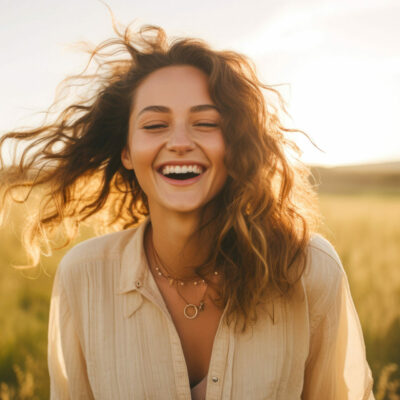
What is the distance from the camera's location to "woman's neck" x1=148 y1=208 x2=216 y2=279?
7.26 feet

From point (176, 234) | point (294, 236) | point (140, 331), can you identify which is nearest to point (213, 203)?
point (176, 234)

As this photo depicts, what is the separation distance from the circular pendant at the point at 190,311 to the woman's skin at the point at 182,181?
21 mm

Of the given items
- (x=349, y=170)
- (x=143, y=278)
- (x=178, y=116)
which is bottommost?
(x=349, y=170)

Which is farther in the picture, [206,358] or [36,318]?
[36,318]

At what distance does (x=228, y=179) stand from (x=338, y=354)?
1.04 metres

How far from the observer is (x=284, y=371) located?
6.82 ft

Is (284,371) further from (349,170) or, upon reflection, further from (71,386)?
(349,170)

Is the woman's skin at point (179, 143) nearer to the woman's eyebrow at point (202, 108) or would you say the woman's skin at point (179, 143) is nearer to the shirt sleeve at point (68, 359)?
the woman's eyebrow at point (202, 108)

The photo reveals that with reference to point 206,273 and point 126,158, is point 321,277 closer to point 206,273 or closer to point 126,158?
point 206,273

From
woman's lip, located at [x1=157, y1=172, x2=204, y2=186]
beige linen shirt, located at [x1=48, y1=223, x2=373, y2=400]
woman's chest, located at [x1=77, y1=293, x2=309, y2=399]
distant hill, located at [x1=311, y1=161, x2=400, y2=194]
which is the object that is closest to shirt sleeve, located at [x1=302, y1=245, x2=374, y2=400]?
beige linen shirt, located at [x1=48, y1=223, x2=373, y2=400]

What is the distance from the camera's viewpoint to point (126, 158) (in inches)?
96.2

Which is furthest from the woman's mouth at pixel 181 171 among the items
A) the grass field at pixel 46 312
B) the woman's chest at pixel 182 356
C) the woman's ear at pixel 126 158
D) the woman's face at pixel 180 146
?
the grass field at pixel 46 312

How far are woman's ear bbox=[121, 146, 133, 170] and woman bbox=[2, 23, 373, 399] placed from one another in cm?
2

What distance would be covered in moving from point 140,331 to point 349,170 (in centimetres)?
3707
